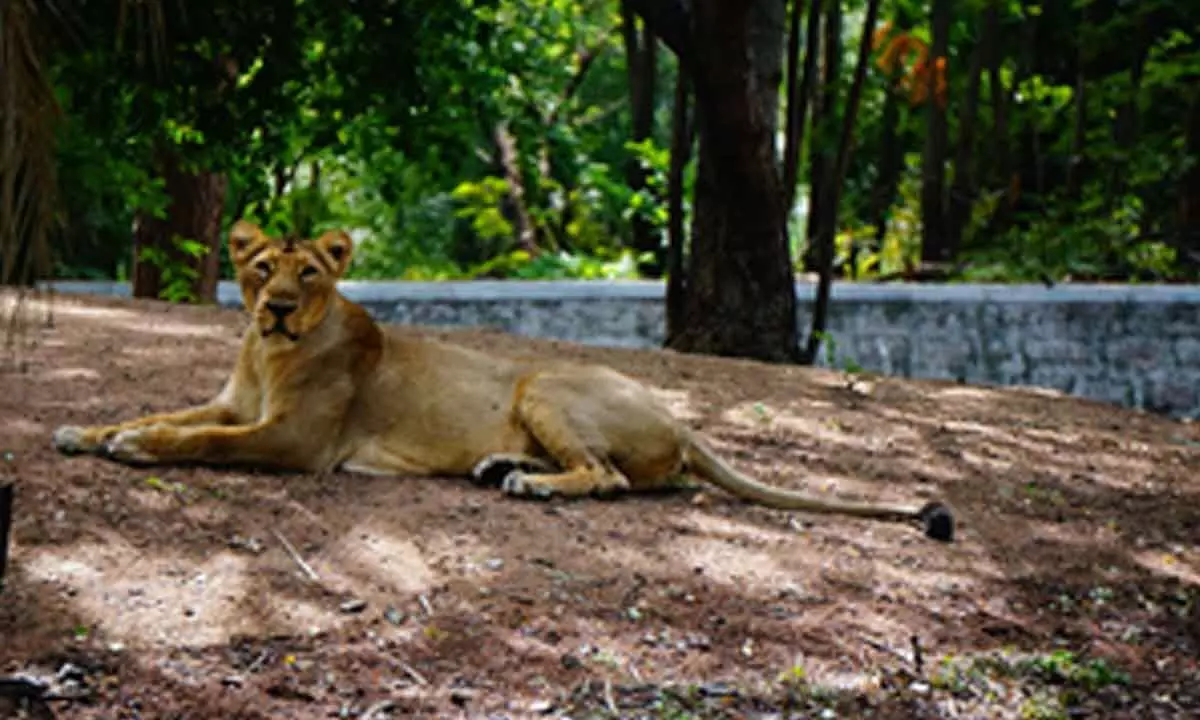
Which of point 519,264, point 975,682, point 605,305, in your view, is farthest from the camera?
point 519,264

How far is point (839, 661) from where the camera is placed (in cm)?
494

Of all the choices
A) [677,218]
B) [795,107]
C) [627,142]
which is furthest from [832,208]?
[627,142]

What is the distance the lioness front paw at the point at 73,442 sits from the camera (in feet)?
18.8

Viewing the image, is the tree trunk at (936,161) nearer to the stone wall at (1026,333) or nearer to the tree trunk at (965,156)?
the tree trunk at (965,156)

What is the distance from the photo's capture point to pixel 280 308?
6.08 meters

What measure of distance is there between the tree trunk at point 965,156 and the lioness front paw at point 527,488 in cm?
1275

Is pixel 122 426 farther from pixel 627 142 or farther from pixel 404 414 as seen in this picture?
pixel 627 142

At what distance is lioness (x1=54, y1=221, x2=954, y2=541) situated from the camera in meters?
6.08

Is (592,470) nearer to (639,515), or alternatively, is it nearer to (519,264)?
(639,515)

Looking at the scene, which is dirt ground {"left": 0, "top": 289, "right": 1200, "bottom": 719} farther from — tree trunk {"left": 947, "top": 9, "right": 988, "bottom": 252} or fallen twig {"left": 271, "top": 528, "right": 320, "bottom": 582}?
tree trunk {"left": 947, "top": 9, "right": 988, "bottom": 252}

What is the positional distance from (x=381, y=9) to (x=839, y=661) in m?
2.64

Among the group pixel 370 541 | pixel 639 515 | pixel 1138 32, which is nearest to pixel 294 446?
pixel 370 541

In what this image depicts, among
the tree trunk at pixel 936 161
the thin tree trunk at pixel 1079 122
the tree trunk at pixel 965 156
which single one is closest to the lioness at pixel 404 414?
the tree trunk at pixel 936 161

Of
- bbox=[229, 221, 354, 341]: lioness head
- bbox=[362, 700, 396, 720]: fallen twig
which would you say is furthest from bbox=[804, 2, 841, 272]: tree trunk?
bbox=[362, 700, 396, 720]: fallen twig
